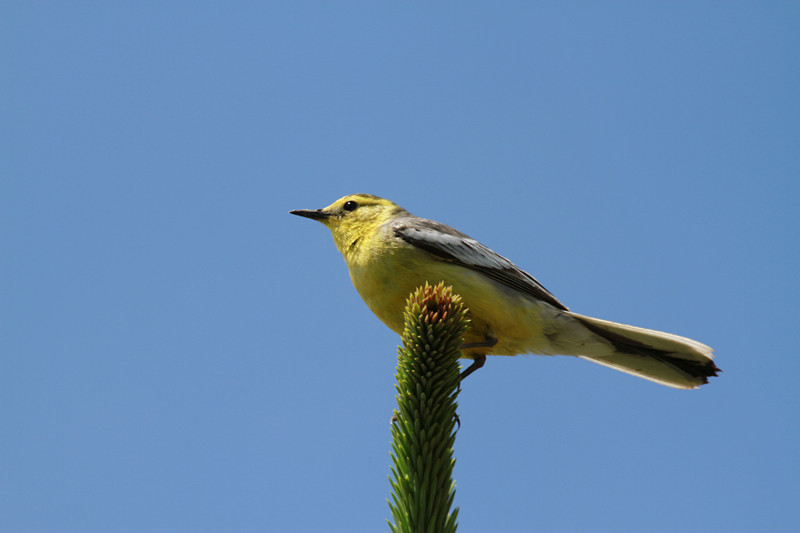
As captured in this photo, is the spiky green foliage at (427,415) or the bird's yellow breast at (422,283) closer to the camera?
the spiky green foliage at (427,415)

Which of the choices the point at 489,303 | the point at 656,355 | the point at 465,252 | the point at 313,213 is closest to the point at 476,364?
the point at 489,303

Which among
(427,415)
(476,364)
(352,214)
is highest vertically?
(352,214)

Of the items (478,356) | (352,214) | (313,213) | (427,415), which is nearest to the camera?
(427,415)

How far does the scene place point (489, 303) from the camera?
18.9ft

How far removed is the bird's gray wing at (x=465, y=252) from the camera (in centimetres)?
600

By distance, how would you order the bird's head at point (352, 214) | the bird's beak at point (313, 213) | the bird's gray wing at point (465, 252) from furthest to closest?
1. the bird's beak at point (313, 213)
2. the bird's head at point (352, 214)
3. the bird's gray wing at point (465, 252)

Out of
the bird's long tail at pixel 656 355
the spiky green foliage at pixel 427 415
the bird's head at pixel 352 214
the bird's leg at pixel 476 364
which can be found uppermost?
the bird's head at pixel 352 214

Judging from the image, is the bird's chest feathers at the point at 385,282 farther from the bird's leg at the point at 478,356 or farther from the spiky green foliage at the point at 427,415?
the spiky green foliage at the point at 427,415

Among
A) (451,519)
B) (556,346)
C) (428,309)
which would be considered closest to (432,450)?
(451,519)

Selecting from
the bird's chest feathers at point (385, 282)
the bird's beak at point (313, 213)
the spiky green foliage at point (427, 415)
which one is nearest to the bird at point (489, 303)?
the bird's chest feathers at point (385, 282)

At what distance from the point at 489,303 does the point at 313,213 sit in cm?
257

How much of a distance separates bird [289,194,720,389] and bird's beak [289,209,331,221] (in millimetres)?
239

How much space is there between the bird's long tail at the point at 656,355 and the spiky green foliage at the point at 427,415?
3.50 metres

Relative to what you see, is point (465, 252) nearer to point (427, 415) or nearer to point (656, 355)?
point (656, 355)
